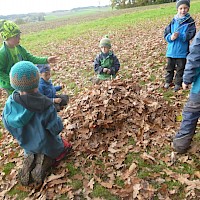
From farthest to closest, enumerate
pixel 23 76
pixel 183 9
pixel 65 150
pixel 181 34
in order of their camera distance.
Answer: pixel 181 34 → pixel 183 9 → pixel 65 150 → pixel 23 76

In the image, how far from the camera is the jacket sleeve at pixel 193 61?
3382mm

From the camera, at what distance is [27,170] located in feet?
12.5

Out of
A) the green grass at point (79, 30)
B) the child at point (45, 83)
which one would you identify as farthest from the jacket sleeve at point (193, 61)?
the green grass at point (79, 30)

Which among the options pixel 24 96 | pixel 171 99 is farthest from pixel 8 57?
pixel 171 99

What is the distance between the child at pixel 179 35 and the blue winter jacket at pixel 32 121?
348cm

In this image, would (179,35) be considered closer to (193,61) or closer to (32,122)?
(193,61)

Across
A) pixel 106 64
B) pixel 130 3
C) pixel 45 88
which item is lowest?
pixel 130 3

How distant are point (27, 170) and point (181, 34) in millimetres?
4265

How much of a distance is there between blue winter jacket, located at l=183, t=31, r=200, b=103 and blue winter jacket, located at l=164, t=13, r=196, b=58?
225 cm

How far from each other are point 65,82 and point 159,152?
497cm

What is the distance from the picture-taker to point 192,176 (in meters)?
3.63

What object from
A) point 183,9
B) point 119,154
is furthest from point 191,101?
point 183,9

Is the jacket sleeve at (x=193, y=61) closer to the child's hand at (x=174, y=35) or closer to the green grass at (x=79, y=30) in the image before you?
the child's hand at (x=174, y=35)

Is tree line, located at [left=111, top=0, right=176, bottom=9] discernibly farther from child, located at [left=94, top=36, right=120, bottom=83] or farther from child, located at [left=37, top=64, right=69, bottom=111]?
child, located at [left=37, top=64, right=69, bottom=111]
